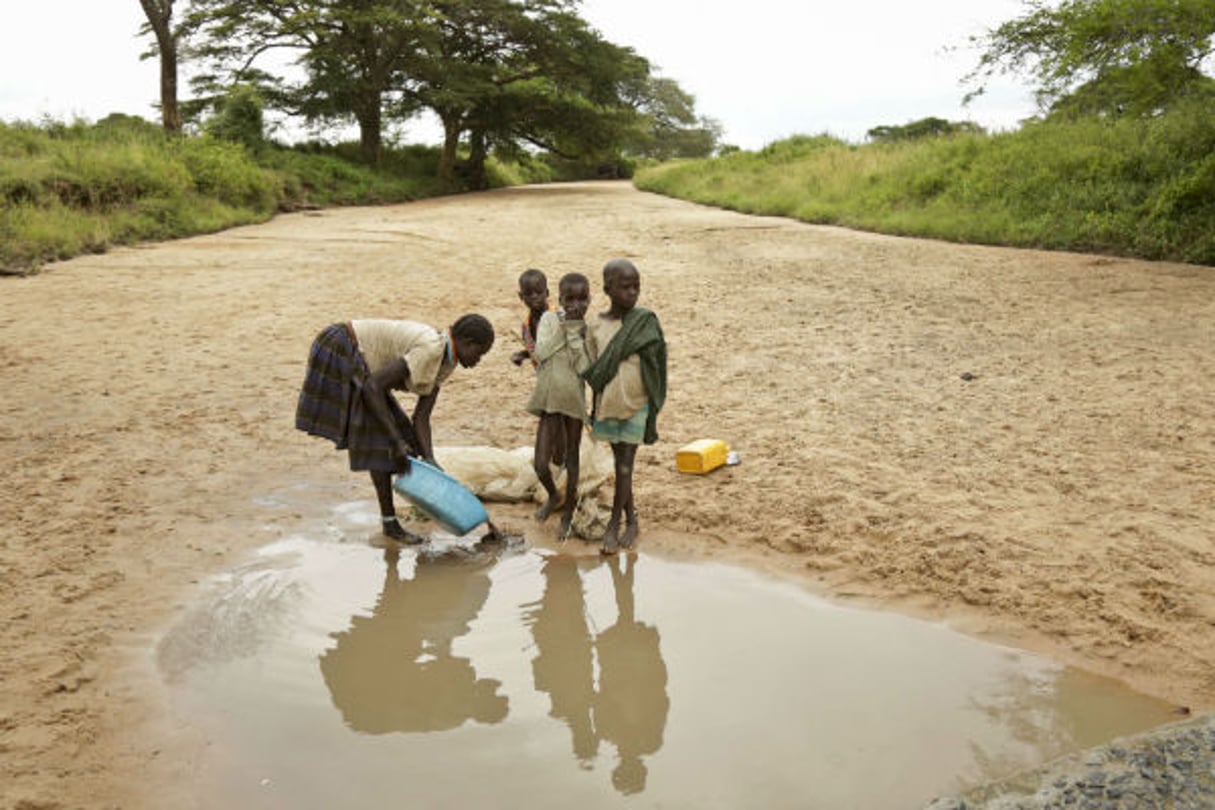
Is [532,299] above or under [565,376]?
above

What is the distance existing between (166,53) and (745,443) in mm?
17774

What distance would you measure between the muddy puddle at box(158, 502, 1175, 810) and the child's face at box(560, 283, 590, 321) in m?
1.25

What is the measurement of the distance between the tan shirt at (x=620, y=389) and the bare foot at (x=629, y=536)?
22.4 inches

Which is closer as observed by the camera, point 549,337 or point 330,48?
point 549,337

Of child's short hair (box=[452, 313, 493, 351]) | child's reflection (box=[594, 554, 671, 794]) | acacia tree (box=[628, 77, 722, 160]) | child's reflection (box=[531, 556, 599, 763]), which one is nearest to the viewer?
child's reflection (box=[594, 554, 671, 794])

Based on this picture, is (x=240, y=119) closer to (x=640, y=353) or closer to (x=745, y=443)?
(x=745, y=443)

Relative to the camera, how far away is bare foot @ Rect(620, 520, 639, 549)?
14.9 ft

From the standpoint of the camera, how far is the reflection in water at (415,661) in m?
3.14

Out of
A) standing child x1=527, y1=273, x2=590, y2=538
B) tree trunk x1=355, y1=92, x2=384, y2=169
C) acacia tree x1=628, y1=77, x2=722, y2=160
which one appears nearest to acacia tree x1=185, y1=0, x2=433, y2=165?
tree trunk x1=355, y1=92, x2=384, y2=169

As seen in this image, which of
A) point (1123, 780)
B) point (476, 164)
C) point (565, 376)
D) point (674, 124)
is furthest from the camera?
point (674, 124)

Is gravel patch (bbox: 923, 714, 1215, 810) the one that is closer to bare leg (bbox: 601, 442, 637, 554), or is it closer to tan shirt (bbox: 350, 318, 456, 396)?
bare leg (bbox: 601, 442, 637, 554)

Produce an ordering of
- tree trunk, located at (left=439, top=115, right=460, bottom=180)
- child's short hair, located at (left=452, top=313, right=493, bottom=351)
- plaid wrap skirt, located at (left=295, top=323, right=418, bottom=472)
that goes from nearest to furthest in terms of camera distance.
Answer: child's short hair, located at (left=452, top=313, right=493, bottom=351)
plaid wrap skirt, located at (left=295, top=323, right=418, bottom=472)
tree trunk, located at (left=439, top=115, right=460, bottom=180)

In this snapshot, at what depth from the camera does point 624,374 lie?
4391 mm

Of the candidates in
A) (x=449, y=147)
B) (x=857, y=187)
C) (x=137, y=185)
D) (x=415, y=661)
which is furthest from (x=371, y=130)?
(x=415, y=661)
